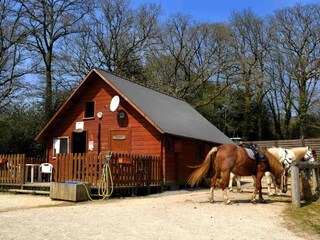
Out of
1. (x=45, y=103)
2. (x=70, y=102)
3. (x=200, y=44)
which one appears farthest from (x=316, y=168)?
(x=200, y=44)

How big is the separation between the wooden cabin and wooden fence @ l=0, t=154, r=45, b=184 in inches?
142

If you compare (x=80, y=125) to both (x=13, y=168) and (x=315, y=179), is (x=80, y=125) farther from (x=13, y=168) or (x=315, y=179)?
(x=315, y=179)

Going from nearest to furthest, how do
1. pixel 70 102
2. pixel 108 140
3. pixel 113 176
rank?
pixel 113 176 → pixel 108 140 → pixel 70 102

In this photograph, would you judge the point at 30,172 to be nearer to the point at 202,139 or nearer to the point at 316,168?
the point at 202,139

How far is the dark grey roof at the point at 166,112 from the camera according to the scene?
18.8 meters

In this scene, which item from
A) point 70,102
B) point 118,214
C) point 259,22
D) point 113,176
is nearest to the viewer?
point 118,214

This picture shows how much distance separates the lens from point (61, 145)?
22.2 meters

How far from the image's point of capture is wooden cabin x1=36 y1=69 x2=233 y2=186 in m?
18.8

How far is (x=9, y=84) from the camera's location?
30.0 metres

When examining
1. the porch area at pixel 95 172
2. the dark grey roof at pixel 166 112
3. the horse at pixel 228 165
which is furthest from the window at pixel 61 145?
the horse at pixel 228 165

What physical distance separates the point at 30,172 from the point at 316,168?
45.2ft

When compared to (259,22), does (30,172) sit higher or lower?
lower

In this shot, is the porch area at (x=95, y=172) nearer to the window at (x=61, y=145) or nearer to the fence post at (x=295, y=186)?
the window at (x=61, y=145)

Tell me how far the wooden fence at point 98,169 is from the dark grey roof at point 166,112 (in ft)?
7.67
